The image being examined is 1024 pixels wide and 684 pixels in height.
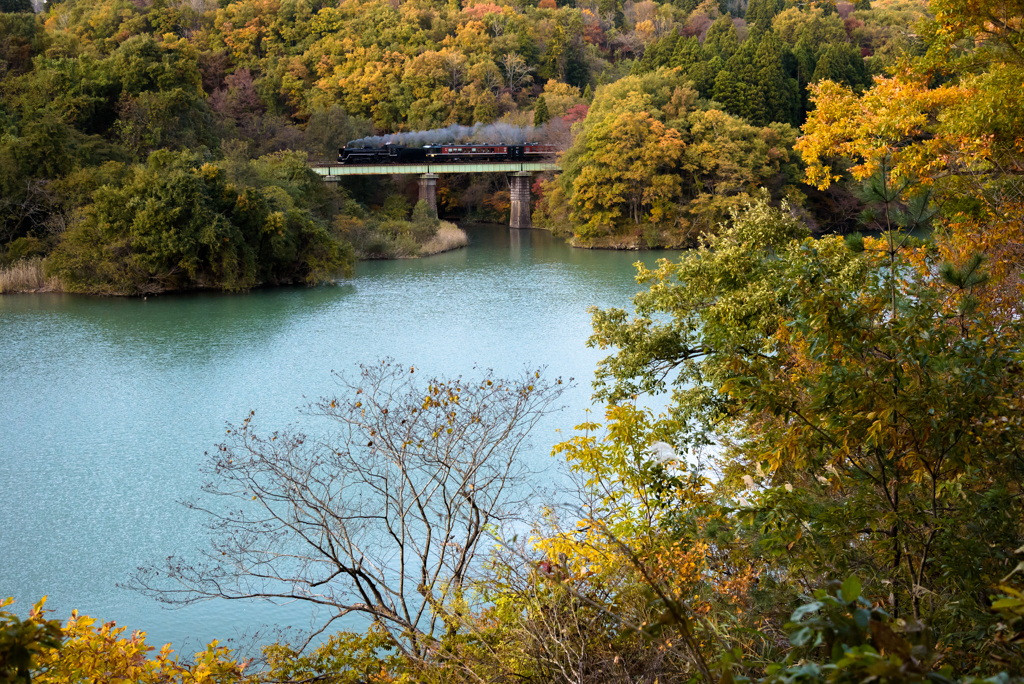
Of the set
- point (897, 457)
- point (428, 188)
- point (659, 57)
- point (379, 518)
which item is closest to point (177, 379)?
point (379, 518)

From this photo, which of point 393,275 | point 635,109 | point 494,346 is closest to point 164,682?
point 494,346

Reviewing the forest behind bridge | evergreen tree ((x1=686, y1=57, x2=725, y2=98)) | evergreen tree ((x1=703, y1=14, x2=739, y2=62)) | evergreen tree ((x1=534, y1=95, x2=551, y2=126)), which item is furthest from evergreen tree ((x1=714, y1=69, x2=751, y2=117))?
the forest behind bridge

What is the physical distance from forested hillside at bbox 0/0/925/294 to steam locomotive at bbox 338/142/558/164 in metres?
1.23

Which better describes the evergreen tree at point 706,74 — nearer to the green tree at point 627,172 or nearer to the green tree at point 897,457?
the green tree at point 627,172

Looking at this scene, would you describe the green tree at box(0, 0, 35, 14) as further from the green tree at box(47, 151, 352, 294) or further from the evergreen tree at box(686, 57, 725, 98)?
the evergreen tree at box(686, 57, 725, 98)

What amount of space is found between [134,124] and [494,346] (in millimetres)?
16239

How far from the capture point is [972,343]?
3.73 metres

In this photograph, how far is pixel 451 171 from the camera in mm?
35188

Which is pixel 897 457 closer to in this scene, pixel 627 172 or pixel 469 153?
pixel 627 172

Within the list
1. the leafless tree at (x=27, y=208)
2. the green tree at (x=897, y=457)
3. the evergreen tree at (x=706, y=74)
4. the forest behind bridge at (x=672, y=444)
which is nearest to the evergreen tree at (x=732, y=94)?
the evergreen tree at (x=706, y=74)

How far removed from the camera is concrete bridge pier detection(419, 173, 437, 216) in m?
35.1

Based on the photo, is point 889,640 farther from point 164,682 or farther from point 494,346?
point 494,346

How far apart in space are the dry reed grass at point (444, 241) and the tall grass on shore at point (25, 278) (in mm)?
11373

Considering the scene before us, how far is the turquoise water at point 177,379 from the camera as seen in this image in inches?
291
